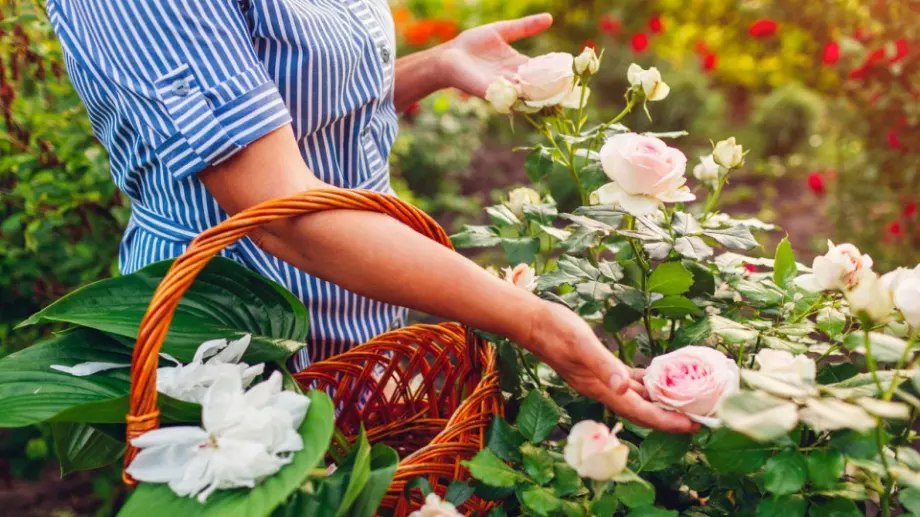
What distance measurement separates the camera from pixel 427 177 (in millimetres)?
3893

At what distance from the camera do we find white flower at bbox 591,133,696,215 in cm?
100

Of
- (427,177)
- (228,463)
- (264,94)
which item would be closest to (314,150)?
(264,94)

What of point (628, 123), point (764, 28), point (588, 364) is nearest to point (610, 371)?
point (588, 364)

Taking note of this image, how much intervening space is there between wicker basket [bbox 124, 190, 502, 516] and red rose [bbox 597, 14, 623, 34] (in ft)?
12.1

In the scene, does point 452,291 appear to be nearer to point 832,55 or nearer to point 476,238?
point 476,238

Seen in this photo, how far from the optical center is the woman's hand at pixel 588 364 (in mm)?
845

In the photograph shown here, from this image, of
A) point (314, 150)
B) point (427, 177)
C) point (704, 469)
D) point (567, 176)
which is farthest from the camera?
point (427, 177)

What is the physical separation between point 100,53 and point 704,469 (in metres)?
0.89

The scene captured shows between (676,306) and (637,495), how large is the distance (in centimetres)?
30

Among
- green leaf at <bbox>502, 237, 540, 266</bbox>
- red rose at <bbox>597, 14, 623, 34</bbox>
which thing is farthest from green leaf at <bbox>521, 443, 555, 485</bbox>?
red rose at <bbox>597, 14, 623, 34</bbox>

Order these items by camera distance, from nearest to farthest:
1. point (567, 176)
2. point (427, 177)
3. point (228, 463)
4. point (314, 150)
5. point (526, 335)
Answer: point (228, 463)
point (526, 335)
point (314, 150)
point (567, 176)
point (427, 177)

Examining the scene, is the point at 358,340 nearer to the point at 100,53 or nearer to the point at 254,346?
the point at 254,346

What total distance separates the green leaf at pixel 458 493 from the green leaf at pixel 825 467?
1.21 feet

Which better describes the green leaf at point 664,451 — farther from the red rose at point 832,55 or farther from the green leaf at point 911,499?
the red rose at point 832,55
